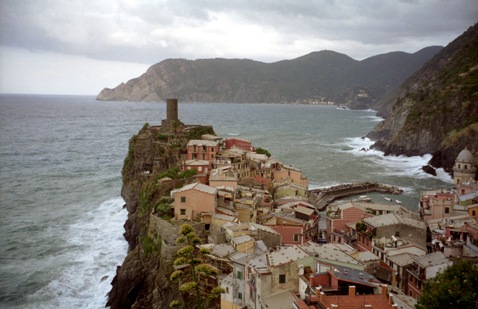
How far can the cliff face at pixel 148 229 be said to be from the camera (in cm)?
3062

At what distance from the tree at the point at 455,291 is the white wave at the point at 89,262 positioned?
79.4ft

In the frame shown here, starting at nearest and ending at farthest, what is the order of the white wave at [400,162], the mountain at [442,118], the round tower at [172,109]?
the round tower at [172,109] < the white wave at [400,162] < the mountain at [442,118]

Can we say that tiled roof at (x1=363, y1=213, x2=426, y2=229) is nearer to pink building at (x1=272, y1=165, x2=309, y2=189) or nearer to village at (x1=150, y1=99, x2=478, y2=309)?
village at (x1=150, y1=99, x2=478, y2=309)

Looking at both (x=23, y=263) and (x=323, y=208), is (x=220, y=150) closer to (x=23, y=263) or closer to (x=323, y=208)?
(x=323, y=208)

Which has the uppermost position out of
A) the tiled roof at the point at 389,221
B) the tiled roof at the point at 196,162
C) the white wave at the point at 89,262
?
the tiled roof at the point at 196,162

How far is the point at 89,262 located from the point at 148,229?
8.68 meters

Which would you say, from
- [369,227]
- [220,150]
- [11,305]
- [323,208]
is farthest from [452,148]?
[11,305]

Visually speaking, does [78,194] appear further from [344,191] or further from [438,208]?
[438,208]

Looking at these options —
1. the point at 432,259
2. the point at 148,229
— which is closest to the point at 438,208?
the point at 432,259

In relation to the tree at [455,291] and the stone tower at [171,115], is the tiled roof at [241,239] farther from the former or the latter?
the stone tower at [171,115]

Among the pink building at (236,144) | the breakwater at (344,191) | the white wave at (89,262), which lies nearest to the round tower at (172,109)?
the pink building at (236,144)

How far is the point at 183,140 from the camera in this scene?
54406 mm

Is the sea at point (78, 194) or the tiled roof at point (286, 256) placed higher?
the tiled roof at point (286, 256)

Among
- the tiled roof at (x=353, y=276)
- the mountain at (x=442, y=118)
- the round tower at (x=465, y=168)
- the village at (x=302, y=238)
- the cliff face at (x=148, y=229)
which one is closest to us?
the tiled roof at (x=353, y=276)
